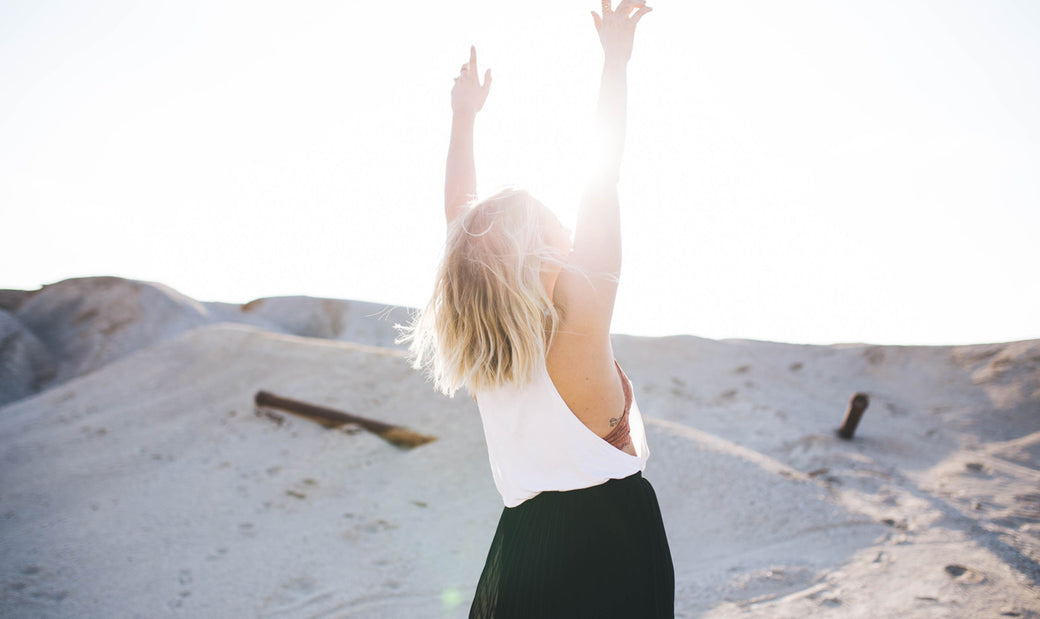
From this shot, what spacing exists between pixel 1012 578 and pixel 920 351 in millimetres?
8509

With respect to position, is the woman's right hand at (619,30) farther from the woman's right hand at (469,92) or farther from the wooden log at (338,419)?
the wooden log at (338,419)

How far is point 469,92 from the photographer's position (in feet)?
6.30

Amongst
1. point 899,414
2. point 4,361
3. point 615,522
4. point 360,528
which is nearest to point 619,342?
point 899,414

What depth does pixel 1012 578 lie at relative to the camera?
3.58 metres

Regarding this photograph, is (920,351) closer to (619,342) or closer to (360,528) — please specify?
(619,342)

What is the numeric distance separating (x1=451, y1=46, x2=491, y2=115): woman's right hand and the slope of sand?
123 inches

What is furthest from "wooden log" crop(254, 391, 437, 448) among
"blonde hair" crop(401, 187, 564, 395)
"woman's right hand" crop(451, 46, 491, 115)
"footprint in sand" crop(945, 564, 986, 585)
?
"blonde hair" crop(401, 187, 564, 395)

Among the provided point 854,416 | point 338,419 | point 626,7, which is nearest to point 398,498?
point 338,419

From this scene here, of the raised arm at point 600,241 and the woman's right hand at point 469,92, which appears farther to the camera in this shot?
the woman's right hand at point 469,92

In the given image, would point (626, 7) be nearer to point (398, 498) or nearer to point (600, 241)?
point (600, 241)

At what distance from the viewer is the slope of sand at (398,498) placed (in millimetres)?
3777

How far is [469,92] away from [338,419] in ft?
17.4

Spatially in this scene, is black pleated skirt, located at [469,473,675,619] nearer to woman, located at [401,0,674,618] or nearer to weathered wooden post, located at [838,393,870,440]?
woman, located at [401,0,674,618]

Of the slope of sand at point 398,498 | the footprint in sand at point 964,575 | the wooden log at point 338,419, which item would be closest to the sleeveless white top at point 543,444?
the slope of sand at point 398,498
